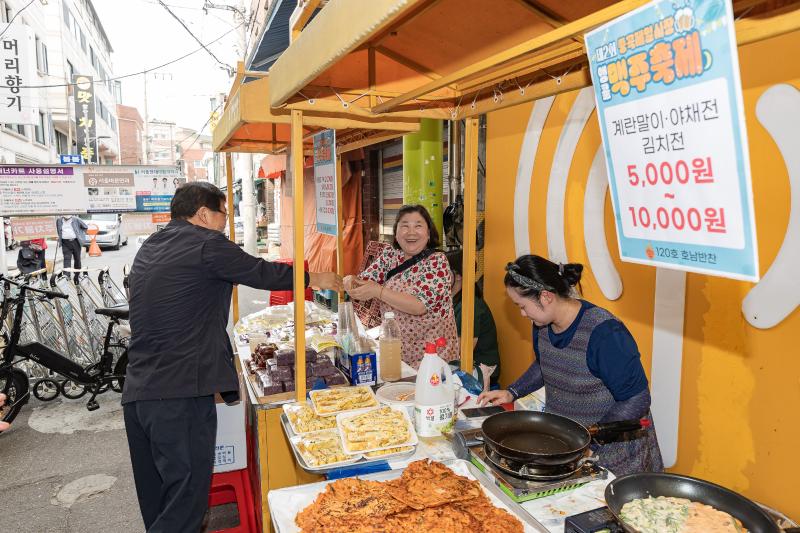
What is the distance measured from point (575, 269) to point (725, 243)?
137 cm

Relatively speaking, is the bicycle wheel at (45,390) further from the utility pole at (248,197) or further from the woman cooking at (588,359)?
the utility pole at (248,197)

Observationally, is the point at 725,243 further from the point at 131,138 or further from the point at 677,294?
the point at 131,138

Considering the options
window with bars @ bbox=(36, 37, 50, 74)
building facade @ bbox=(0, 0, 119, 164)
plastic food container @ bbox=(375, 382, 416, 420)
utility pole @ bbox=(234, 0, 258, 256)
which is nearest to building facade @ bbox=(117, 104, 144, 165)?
building facade @ bbox=(0, 0, 119, 164)

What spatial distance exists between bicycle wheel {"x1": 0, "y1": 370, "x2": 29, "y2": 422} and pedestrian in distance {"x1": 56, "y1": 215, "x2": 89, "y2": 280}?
8023 mm

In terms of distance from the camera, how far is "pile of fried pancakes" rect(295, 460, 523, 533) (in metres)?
1.58

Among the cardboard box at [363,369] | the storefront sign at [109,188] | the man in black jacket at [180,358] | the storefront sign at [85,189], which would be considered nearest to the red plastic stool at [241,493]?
the man in black jacket at [180,358]

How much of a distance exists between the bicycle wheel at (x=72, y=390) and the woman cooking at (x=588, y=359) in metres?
5.82

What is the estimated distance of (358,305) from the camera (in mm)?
5789

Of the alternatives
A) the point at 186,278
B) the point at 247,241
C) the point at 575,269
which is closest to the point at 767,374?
the point at 575,269

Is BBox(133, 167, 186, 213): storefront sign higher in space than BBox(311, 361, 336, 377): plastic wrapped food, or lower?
higher

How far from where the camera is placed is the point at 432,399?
2244 millimetres

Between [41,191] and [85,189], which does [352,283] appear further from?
[41,191]

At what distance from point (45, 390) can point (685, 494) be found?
702cm

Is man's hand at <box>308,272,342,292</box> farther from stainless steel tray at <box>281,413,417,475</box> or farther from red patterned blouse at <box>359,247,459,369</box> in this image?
stainless steel tray at <box>281,413,417,475</box>
